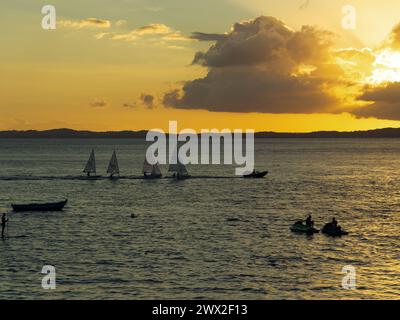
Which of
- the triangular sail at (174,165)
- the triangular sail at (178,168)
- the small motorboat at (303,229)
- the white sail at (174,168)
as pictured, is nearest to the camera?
the small motorboat at (303,229)

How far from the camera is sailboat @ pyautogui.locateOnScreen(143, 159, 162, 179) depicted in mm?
186875

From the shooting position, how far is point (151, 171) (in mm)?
192000

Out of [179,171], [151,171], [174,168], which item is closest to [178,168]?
[179,171]

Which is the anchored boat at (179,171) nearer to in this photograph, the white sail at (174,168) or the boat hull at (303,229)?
the white sail at (174,168)

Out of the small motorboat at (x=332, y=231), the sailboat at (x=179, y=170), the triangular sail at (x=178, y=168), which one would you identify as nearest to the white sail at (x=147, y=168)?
the triangular sail at (x=178, y=168)

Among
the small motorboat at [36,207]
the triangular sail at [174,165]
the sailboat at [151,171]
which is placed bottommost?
the small motorboat at [36,207]

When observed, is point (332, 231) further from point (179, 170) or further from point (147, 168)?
point (147, 168)

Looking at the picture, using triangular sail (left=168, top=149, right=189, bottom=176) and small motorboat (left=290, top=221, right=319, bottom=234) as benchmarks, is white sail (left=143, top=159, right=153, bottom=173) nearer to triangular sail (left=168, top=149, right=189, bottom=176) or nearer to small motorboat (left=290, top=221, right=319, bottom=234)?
triangular sail (left=168, top=149, right=189, bottom=176)

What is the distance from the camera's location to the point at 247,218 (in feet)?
328

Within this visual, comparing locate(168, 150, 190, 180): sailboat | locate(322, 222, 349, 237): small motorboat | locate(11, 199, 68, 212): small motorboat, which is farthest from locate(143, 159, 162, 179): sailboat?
locate(322, 222, 349, 237): small motorboat

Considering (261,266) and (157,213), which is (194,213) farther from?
(261,266)

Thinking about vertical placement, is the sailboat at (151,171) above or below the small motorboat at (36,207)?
above

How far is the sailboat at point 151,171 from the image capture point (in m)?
187
